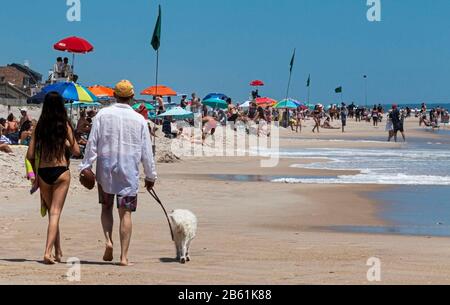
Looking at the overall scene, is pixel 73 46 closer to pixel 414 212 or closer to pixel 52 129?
pixel 414 212

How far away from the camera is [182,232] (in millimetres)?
8086

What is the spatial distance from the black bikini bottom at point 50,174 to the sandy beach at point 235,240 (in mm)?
714

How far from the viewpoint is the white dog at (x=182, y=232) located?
805cm

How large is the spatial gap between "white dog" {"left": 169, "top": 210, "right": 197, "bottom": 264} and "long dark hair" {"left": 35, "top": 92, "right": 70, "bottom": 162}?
116 cm


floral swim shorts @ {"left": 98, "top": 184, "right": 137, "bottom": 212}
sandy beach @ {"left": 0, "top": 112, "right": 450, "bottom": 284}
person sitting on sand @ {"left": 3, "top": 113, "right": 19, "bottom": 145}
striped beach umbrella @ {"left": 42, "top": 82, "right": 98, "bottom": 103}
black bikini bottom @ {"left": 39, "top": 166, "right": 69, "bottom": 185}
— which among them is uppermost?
striped beach umbrella @ {"left": 42, "top": 82, "right": 98, "bottom": 103}

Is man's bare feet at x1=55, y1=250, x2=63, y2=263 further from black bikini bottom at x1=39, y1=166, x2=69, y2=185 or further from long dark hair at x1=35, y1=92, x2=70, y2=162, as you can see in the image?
long dark hair at x1=35, y1=92, x2=70, y2=162

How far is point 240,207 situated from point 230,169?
8.39 meters

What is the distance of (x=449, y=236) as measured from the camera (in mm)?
10680

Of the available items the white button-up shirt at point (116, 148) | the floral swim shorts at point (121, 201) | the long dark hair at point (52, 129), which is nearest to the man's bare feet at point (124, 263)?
the floral swim shorts at point (121, 201)

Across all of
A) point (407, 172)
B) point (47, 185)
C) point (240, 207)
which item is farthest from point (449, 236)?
point (407, 172)

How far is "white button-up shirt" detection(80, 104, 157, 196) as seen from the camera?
7762mm

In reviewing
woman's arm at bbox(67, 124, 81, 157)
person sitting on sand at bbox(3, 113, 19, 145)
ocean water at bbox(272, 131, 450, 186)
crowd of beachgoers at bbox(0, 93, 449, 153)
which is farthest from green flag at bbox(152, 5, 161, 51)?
woman's arm at bbox(67, 124, 81, 157)

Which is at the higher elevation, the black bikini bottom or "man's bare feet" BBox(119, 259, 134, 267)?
the black bikini bottom
